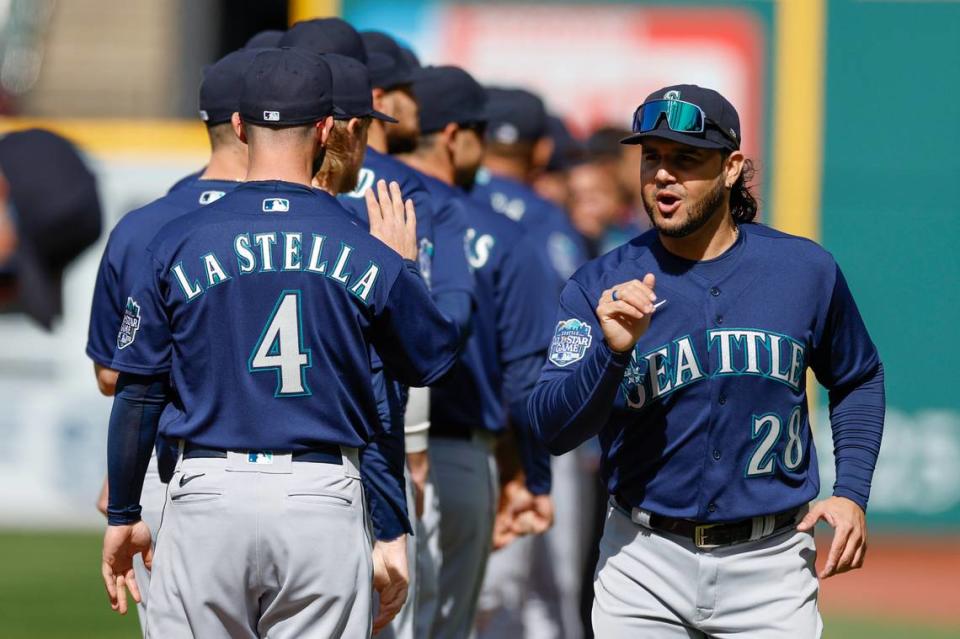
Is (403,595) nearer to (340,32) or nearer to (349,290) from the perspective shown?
(349,290)

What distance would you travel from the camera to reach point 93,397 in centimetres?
1018

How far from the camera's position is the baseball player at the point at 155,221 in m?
4.18

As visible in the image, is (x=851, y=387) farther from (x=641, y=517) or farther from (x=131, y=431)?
(x=131, y=431)

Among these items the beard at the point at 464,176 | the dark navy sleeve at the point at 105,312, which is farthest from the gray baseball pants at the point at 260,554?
the beard at the point at 464,176

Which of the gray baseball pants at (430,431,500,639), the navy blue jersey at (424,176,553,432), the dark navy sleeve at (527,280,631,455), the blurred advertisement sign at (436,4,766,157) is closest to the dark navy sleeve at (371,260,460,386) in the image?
the dark navy sleeve at (527,280,631,455)

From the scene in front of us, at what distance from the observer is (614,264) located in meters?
3.90

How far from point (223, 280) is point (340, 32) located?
67.6 inches

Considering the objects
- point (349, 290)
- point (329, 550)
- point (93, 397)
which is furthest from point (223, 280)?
point (93, 397)

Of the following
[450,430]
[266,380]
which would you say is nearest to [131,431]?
[266,380]

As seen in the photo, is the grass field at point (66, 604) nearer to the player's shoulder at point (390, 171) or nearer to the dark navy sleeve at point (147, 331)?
the player's shoulder at point (390, 171)

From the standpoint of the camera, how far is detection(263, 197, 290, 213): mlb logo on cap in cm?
348

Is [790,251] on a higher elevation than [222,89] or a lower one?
lower

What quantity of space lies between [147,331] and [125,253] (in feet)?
2.33

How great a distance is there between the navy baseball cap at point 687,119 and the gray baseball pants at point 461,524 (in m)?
1.89
